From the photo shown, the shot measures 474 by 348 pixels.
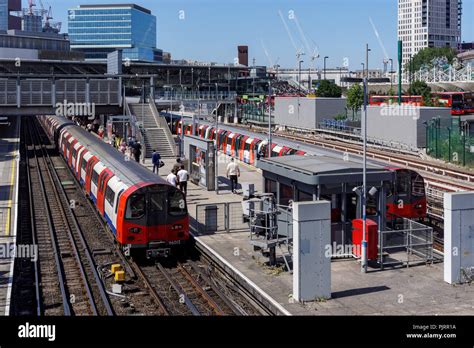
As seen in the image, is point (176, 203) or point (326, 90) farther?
point (326, 90)

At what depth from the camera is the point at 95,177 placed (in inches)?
943

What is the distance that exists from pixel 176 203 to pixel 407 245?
6088 mm

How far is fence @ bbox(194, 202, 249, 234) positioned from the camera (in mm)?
20281

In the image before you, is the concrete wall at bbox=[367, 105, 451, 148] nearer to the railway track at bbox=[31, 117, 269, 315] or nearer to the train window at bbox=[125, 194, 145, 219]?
the railway track at bbox=[31, 117, 269, 315]

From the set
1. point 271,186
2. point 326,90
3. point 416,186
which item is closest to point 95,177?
point 271,186

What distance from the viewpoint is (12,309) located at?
14.1 metres

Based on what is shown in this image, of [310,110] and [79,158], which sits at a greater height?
[310,110]

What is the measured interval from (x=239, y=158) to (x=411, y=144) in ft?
35.7

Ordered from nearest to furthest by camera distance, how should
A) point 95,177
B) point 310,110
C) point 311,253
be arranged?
1. point 311,253
2. point 95,177
3. point 310,110

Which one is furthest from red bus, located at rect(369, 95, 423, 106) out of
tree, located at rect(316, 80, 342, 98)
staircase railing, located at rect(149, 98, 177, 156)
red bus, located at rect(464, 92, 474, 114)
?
staircase railing, located at rect(149, 98, 177, 156)

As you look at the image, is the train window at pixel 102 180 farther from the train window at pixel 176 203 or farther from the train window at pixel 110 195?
the train window at pixel 176 203

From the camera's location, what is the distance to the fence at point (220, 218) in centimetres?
2028

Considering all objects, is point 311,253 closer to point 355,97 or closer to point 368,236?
point 368,236
